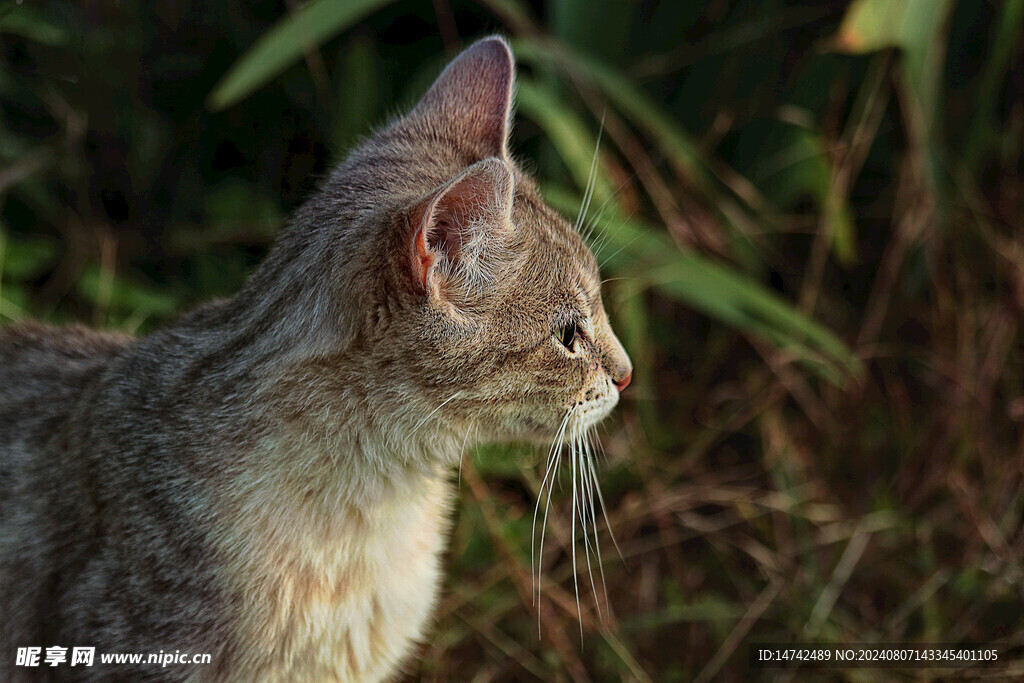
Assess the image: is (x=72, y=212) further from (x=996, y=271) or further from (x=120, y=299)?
(x=996, y=271)

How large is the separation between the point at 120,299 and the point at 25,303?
24 cm

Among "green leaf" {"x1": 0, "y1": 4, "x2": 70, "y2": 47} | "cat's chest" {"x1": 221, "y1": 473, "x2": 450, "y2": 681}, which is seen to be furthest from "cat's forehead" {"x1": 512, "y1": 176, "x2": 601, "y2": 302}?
"green leaf" {"x1": 0, "y1": 4, "x2": 70, "y2": 47}

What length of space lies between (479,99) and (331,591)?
3.14ft

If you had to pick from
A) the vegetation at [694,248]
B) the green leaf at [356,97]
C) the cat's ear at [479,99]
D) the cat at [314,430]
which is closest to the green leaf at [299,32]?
the vegetation at [694,248]

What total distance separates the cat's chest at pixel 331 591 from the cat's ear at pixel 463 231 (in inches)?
15.8

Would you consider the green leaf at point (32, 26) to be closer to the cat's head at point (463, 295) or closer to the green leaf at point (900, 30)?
the cat's head at point (463, 295)

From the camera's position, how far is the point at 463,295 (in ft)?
5.04

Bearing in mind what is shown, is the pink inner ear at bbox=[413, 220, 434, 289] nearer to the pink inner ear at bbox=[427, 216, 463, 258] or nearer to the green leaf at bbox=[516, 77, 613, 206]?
the pink inner ear at bbox=[427, 216, 463, 258]

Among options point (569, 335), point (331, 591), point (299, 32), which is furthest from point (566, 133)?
point (331, 591)

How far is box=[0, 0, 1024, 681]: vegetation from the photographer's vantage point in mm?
2398

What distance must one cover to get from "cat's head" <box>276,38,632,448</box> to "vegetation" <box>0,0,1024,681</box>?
22.2 inches

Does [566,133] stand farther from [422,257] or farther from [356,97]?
[422,257]

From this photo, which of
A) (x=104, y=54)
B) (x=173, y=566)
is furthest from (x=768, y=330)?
(x=104, y=54)

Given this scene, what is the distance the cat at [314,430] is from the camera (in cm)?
149
